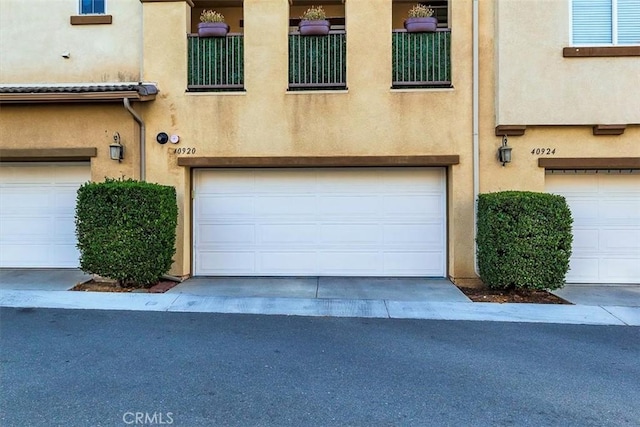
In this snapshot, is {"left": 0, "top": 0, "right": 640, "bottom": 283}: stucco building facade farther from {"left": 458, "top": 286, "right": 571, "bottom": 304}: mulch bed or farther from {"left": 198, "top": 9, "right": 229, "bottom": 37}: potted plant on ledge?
{"left": 458, "top": 286, "right": 571, "bottom": 304}: mulch bed

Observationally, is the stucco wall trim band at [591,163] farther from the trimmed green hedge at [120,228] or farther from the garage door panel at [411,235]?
the trimmed green hedge at [120,228]

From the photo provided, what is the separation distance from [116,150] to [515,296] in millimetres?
7793

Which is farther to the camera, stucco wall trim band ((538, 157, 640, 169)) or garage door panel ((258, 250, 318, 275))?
garage door panel ((258, 250, 318, 275))

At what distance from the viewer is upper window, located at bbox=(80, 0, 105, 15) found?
8445mm

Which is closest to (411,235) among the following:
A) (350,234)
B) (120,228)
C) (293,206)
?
(350,234)

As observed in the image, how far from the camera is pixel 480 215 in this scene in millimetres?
7504

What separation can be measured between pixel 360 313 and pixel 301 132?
3.79 m

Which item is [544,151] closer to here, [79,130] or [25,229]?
[79,130]

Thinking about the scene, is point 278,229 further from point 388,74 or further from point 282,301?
point 388,74

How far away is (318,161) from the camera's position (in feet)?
26.8

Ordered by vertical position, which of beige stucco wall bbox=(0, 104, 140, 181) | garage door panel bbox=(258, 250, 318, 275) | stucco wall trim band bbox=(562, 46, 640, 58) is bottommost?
garage door panel bbox=(258, 250, 318, 275)

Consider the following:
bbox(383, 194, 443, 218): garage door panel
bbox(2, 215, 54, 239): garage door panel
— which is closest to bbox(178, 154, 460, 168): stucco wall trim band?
bbox(383, 194, 443, 218): garage door panel

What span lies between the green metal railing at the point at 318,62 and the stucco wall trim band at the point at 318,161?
1.47m

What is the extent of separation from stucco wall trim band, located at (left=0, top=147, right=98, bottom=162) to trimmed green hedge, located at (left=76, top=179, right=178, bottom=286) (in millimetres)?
1402
